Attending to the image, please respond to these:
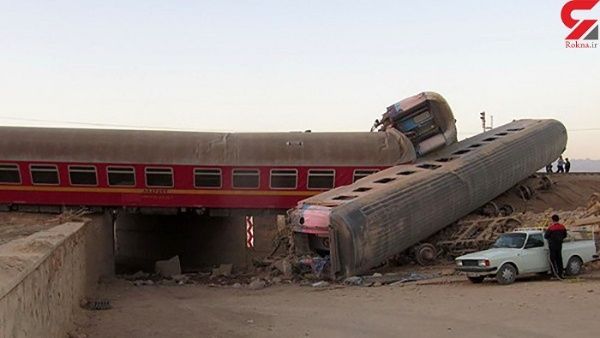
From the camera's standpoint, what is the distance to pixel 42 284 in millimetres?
7797

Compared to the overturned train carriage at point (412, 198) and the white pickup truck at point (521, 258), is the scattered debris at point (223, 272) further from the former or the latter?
the white pickup truck at point (521, 258)

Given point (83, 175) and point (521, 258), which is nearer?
point (521, 258)

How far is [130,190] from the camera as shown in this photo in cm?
2269

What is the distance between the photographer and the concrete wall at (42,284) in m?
5.87

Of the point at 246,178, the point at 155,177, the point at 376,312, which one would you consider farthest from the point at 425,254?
the point at 155,177

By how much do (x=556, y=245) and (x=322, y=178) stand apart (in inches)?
386

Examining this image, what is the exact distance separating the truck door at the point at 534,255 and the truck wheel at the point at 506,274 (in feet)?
0.85

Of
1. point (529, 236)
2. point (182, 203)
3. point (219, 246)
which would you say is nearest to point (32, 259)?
point (529, 236)

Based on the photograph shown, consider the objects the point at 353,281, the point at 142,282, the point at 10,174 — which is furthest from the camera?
the point at 10,174

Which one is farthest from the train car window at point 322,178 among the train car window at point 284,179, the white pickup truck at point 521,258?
the white pickup truck at point 521,258

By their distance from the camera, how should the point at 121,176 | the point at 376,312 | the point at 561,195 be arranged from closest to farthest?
the point at 376,312 < the point at 121,176 < the point at 561,195

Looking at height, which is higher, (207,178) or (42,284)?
(42,284)

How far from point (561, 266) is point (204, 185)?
1220cm

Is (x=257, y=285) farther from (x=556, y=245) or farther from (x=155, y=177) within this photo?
(x=556, y=245)
